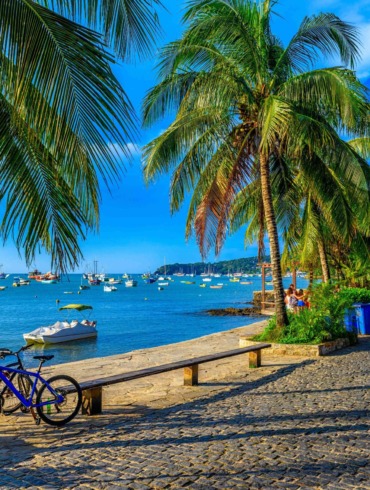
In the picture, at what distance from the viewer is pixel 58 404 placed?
21.6 ft

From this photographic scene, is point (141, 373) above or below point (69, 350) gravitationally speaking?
above

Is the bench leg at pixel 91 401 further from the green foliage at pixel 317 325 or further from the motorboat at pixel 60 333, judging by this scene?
the motorboat at pixel 60 333

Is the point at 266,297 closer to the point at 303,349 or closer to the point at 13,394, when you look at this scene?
the point at 303,349

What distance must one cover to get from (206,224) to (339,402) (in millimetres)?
7872

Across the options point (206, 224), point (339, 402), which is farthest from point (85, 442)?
point (206, 224)

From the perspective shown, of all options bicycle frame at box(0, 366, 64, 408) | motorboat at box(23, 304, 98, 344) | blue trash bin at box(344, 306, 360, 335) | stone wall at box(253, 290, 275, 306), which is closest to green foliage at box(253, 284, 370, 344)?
blue trash bin at box(344, 306, 360, 335)

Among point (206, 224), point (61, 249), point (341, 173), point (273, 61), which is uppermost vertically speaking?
point (273, 61)

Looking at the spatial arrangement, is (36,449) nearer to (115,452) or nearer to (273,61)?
(115,452)

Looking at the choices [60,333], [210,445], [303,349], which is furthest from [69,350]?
[210,445]

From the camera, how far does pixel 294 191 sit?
16922 mm

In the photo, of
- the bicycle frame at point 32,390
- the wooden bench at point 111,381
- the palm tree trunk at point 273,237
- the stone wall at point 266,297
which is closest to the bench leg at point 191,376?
the wooden bench at point 111,381

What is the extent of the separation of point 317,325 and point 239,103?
6.28 meters

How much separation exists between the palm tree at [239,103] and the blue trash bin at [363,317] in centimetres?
432

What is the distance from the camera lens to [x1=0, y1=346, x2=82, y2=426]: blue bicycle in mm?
6340
